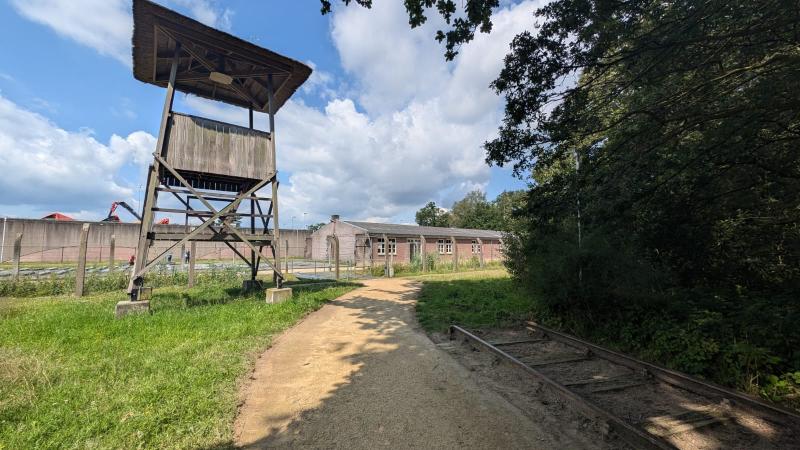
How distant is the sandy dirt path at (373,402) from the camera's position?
10.9 ft

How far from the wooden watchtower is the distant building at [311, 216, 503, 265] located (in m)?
14.5

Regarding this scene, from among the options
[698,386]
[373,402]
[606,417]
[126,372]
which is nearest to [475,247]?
[698,386]

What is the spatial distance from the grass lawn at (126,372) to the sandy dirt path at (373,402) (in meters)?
0.38

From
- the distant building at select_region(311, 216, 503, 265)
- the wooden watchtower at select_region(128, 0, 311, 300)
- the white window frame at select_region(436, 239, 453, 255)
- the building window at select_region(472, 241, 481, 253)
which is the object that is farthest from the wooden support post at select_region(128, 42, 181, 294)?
the building window at select_region(472, 241, 481, 253)

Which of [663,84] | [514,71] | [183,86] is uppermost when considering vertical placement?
[183,86]

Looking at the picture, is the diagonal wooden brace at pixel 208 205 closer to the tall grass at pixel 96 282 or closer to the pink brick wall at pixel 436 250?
the tall grass at pixel 96 282

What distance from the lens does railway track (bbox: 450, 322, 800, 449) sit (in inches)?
126

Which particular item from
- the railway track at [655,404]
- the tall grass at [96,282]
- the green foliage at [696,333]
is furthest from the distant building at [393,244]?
the railway track at [655,404]

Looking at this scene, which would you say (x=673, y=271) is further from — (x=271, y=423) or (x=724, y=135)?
(x=271, y=423)

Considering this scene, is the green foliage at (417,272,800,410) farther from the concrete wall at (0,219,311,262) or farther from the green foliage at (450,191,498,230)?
the green foliage at (450,191,498,230)

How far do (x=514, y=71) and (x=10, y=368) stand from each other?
8.96 metres

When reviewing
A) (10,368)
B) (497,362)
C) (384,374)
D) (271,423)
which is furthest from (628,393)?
(10,368)

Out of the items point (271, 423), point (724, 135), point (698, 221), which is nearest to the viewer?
point (271, 423)

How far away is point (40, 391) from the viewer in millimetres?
4074
